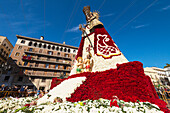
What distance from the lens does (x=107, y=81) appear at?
21.8ft

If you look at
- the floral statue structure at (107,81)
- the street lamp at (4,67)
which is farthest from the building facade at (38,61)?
the floral statue structure at (107,81)

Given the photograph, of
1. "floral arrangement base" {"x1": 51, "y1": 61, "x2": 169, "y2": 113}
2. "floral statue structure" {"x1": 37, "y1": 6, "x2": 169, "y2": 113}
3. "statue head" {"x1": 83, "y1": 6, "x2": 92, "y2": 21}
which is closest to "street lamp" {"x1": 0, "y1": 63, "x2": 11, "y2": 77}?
"floral statue structure" {"x1": 37, "y1": 6, "x2": 169, "y2": 113}

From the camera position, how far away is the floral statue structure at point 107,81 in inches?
205

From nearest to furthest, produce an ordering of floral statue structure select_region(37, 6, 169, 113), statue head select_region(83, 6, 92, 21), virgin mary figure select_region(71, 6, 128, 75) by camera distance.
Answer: floral statue structure select_region(37, 6, 169, 113)
virgin mary figure select_region(71, 6, 128, 75)
statue head select_region(83, 6, 92, 21)

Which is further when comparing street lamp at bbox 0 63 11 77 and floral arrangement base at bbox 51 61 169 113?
street lamp at bbox 0 63 11 77

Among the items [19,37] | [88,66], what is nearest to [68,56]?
[19,37]

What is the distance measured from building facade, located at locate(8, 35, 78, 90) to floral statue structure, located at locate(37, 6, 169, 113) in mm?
15276

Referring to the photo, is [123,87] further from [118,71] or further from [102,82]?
[102,82]

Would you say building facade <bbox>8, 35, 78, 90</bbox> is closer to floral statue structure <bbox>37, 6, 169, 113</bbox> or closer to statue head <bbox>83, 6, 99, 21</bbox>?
floral statue structure <bbox>37, 6, 169, 113</bbox>

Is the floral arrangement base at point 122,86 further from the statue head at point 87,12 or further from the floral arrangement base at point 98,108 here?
the statue head at point 87,12

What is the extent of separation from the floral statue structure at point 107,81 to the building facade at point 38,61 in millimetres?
15276

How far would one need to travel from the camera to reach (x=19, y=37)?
28.8m

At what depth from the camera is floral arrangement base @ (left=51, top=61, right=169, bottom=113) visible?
16.3ft

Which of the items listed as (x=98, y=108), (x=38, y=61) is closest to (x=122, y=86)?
(x=98, y=108)
